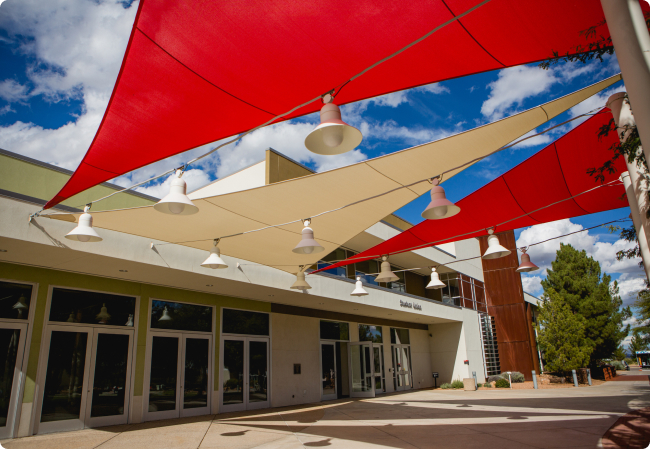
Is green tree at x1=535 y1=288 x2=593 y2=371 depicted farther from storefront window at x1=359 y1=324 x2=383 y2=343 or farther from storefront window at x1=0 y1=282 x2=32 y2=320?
storefront window at x1=0 y1=282 x2=32 y2=320

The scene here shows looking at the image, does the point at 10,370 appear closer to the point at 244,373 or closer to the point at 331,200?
the point at 244,373

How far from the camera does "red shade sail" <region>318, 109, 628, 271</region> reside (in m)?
5.15

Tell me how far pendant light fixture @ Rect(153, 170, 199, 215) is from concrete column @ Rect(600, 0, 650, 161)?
3322mm

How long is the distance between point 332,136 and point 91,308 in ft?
26.6

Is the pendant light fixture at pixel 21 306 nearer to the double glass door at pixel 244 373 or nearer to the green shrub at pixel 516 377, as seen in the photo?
the double glass door at pixel 244 373

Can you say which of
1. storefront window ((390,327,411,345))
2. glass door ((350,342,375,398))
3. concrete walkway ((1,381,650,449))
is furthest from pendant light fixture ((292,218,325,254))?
storefront window ((390,327,411,345))

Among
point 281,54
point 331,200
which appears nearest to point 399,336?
point 331,200

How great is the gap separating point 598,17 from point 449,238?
4.80 metres

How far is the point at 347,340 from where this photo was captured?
15.1 meters

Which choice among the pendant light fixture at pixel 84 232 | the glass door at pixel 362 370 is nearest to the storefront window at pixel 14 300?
the pendant light fixture at pixel 84 232

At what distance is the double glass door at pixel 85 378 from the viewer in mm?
7793

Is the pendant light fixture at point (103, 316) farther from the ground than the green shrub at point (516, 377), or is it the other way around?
the pendant light fixture at point (103, 316)

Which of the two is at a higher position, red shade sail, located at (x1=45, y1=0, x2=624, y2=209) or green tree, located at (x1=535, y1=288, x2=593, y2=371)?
red shade sail, located at (x1=45, y1=0, x2=624, y2=209)

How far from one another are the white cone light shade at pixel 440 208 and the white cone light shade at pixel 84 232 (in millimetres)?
3930
